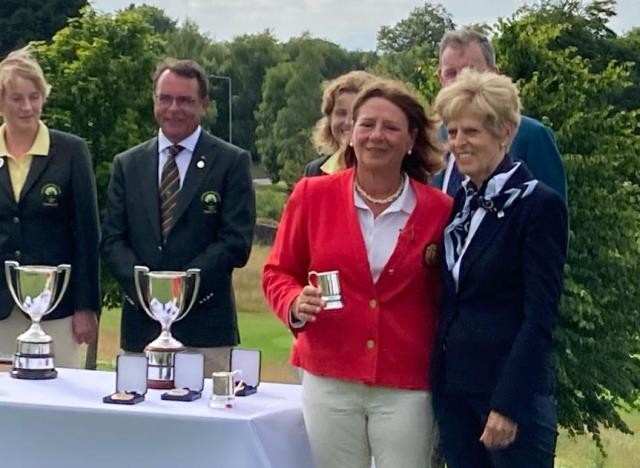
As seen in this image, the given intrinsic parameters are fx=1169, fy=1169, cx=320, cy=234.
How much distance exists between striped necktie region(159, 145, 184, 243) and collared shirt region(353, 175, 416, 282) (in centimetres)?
126

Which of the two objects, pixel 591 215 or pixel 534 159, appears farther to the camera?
pixel 591 215

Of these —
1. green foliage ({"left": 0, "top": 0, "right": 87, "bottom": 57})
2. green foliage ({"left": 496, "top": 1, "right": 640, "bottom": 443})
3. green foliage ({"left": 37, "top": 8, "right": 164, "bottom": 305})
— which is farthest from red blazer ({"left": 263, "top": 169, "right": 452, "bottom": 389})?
green foliage ({"left": 0, "top": 0, "right": 87, "bottom": 57})

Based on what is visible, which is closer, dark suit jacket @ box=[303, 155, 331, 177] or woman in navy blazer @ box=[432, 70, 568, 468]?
woman in navy blazer @ box=[432, 70, 568, 468]

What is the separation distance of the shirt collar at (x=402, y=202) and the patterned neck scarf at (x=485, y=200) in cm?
15

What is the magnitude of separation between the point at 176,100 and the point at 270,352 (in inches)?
324

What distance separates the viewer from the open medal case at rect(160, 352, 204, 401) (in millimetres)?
3850

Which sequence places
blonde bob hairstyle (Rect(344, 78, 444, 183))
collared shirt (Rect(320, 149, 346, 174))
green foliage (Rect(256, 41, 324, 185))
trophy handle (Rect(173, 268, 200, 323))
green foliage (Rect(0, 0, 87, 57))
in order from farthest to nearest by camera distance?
green foliage (Rect(0, 0, 87, 57)), green foliage (Rect(256, 41, 324, 185)), trophy handle (Rect(173, 268, 200, 323)), collared shirt (Rect(320, 149, 346, 174)), blonde bob hairstyle (Rect(344, 78, 444, 183))

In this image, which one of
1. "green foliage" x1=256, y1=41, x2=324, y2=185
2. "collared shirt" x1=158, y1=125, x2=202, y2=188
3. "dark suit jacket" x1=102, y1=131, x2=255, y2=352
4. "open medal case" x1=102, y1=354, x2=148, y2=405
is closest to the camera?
"open medal case" x1=102, y1=354, x2=148, y2=405

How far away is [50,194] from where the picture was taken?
15.9 feet

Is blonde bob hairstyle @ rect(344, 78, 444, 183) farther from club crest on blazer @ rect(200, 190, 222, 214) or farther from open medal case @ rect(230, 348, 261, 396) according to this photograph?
club crest on blazer @ rect(200, 190, 222, 214)

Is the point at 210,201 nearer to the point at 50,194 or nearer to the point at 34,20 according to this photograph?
the point at 50,194

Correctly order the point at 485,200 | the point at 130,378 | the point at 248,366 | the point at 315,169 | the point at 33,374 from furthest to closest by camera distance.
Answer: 1. the point at 315,169
2. the point at 33,374
3. the point at 248,366
4. the point at 130,378
5. the point at 485,200

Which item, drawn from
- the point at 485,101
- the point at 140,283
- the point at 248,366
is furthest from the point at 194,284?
the point at 485,101

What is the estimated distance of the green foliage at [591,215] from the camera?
7898mm
